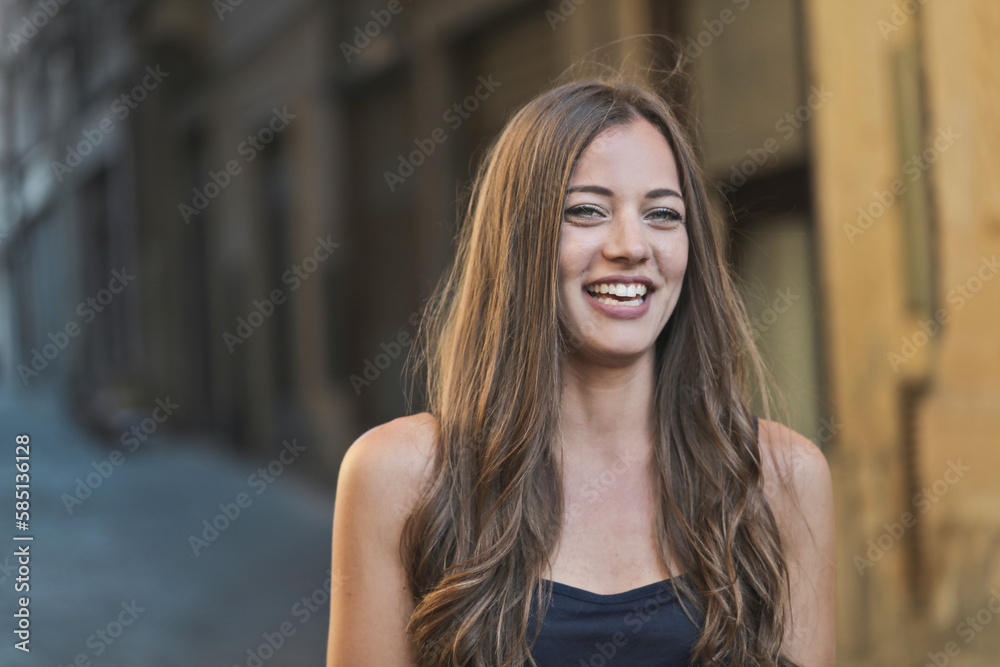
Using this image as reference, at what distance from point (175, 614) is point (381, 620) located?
12.4ft

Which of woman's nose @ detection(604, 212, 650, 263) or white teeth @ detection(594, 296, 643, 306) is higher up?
woman's nose @ detection(604, 212, 650, 263)

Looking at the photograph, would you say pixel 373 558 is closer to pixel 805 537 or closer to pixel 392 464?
pixel 392 464

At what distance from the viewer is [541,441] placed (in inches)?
78.0

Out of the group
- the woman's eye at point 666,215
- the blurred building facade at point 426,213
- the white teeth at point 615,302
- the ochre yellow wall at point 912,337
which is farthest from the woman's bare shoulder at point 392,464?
the ochre yellow wall at point 912,337

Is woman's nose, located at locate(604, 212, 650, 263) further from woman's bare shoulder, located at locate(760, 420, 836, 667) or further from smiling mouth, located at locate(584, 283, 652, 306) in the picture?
woman's bare shoulder, located at locate(760, 420, 836, 667)

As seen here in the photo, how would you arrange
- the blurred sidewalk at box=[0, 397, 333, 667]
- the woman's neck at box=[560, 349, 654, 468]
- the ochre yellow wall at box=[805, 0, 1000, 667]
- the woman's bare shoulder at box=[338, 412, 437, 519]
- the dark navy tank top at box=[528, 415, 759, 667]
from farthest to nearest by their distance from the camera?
1. the blurred sidewalk at box=[0, 397, 333, 667]
2. the ochre yellow wall at box=[805, 0, 1000, 667]
3. the woman's neck at box=[560, 349, 654, 468]
4. the woman's bare shoulder at box=[338, 412, 437, 519]
5. the dark navy tank top at box=[528, 415, 759, 667]

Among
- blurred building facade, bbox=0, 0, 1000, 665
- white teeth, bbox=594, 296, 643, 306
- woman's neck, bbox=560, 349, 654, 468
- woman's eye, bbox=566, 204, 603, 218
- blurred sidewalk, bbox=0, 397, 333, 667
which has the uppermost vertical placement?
blurred building facade, bbox=0, 0, 1000, 665

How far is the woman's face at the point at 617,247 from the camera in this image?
1918 mm

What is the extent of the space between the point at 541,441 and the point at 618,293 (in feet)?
1.09

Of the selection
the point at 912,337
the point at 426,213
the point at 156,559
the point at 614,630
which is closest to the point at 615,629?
the point at 614,630

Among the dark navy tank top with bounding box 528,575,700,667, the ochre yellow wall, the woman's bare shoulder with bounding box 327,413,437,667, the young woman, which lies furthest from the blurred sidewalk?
the ochre yellow wall

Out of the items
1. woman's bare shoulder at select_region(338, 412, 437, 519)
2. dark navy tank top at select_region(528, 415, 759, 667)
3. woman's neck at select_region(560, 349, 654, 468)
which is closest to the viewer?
dark navy tank top at select_region(528, 415, 759, 667)

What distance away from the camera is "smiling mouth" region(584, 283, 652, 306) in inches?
75.6

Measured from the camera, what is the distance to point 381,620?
6.31 ft
